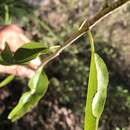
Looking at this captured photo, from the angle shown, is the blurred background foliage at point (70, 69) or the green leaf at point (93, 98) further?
the blurred background foliage at point (70, 69)

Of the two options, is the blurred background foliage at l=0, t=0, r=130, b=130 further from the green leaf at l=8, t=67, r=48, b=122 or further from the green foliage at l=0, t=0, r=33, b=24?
the green leaf at l=8, t=67, r=48, b=122

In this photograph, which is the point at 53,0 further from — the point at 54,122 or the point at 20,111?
the point at 20,111

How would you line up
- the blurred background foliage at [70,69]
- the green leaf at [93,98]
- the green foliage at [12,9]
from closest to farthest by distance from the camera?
the green leaf at [93,98] → the green foliage at [12,9] → the blurred background foliage at [70,69]

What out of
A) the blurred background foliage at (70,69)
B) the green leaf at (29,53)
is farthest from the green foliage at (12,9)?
the green leaf at (29,53)

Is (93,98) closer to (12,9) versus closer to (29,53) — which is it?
(29,53)

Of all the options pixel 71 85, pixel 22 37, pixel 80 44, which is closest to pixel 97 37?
pixel 80 44

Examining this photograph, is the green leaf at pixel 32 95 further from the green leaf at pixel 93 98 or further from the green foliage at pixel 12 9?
the green foliage at pixel 12 9

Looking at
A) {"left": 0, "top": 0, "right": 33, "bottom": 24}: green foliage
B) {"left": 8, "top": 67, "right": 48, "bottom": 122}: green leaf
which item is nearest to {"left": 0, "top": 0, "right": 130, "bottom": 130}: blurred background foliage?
{"left": 0, "top": 0, "right": 33, "bottom": 24}: green foliage
